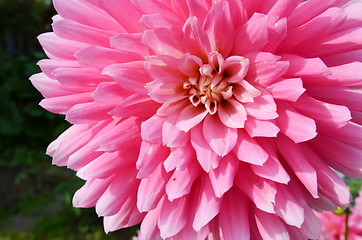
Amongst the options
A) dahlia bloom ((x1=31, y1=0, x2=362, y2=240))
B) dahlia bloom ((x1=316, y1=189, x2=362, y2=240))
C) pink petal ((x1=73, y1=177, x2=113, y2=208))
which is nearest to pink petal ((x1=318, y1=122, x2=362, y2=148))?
dahlia bloom ((x1=31, y1=0, x2=362, y2=240))

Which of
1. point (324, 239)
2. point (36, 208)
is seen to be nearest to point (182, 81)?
point (324, 239)

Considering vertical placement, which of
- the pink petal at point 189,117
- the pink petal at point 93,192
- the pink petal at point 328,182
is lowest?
the pink petal at point 328,182

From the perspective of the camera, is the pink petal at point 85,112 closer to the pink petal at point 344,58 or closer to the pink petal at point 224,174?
the pink petal at point 224,174

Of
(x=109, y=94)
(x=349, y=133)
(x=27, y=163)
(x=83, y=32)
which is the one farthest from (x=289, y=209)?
(x=27, y=163)

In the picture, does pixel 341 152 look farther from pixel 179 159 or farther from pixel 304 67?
pixel 179 159

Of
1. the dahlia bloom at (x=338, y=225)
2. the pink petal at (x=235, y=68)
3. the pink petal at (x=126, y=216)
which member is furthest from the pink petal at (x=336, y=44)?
the dahlia bloom at (x=338, y=225)

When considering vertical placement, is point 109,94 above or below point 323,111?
above

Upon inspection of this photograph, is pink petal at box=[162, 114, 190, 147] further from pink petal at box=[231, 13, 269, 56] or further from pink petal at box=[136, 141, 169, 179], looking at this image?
pink petal at box=[231, 13, 269, 56]
